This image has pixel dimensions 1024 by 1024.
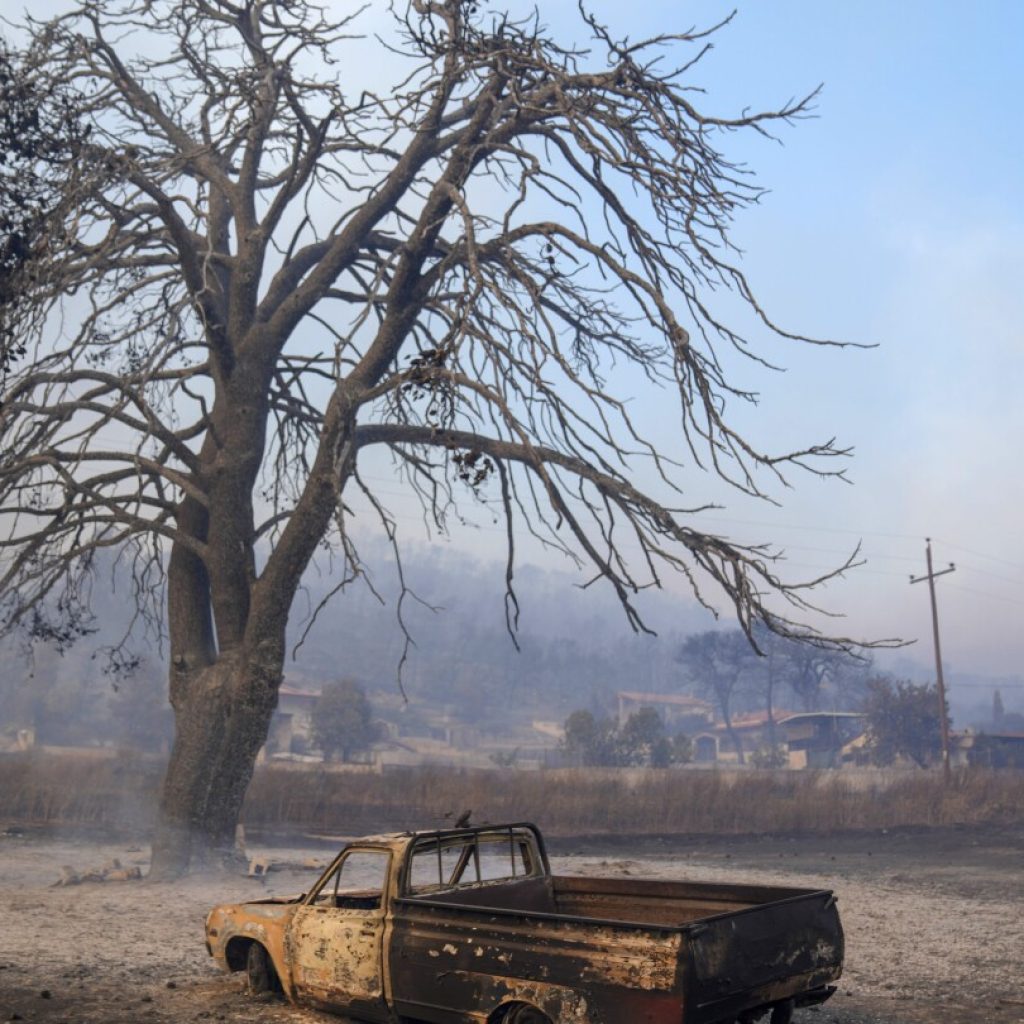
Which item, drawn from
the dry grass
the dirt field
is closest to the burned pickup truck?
the dirt field

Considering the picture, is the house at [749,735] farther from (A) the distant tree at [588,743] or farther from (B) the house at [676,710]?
(A) the distant tree at [588,743]

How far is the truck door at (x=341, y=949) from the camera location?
8188 mm

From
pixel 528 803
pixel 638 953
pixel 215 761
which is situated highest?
pixel 215 761

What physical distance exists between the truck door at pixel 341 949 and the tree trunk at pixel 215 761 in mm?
8055

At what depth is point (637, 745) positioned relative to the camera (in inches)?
3024

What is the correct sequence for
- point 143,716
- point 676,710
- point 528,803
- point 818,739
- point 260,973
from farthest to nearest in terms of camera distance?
point 676,710 < point 143,716 < point 818,739 < point 528,803 < point 260,973

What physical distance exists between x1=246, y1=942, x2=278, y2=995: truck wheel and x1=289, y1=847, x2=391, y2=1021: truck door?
0.56 metres

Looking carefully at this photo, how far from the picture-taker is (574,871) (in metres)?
18.2

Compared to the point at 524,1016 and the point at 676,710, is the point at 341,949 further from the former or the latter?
the point at 676,710

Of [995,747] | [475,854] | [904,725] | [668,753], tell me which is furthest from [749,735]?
[475,854]

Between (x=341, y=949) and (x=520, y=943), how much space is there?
1.91 metres

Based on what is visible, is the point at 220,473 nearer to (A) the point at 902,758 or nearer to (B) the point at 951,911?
(B) the point at 951,911

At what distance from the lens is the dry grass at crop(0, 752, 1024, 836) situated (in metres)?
27.7

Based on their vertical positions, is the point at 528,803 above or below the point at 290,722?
below
